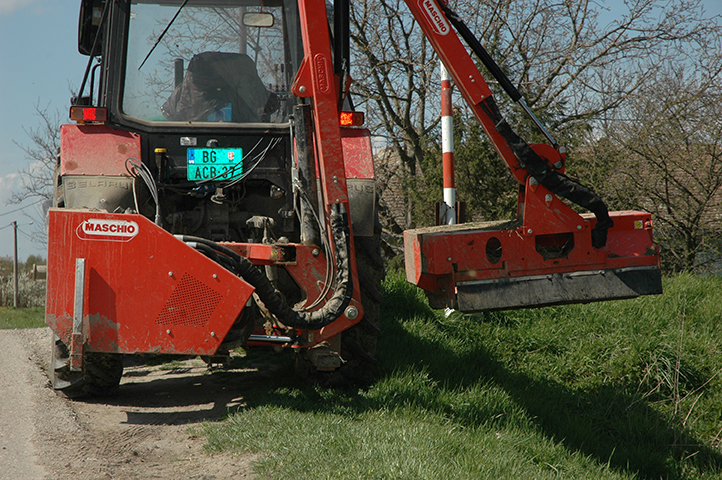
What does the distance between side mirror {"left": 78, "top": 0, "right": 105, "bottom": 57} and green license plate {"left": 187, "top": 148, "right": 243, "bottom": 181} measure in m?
1.43

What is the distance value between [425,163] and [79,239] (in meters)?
6.63

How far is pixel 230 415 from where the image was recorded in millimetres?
3568

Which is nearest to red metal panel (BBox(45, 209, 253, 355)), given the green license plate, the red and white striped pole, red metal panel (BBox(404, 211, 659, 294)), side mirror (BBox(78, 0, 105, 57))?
the green license plate

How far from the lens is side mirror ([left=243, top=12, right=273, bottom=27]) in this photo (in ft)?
14.4

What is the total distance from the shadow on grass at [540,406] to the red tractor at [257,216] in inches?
13.4

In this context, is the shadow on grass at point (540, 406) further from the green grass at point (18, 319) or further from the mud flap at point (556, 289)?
the green grass at point (18, 319)

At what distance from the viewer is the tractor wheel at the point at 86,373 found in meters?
3.87

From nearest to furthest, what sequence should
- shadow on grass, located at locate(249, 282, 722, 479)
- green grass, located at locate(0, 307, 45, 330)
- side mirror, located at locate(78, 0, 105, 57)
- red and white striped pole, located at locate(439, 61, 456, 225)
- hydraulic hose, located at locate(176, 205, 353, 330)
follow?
hydraulic hose, located at locate(176, 205, 353, 330) → shadow on grass, located at locate(249, 282, 722, 479) → side mirror, located at locate(78, 0, 105, 57) → red and white striped pole, located at locate(439, 61, 456, 225) → green grass, located at locate(0, 307, 45, 330)

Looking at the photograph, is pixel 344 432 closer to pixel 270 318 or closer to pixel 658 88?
pixel 270 318

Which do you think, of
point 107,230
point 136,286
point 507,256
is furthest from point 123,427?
point 507,256

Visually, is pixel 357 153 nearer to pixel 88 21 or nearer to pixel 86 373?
pixel 86 373

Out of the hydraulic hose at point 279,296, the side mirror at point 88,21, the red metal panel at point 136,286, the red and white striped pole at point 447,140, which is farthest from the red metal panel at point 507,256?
the side mirror at point 88,21

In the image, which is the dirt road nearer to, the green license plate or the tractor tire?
the tractor tire

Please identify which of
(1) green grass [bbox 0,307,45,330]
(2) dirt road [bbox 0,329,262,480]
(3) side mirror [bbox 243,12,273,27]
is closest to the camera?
(2) dirt road [bbox 0,329,262,480]
